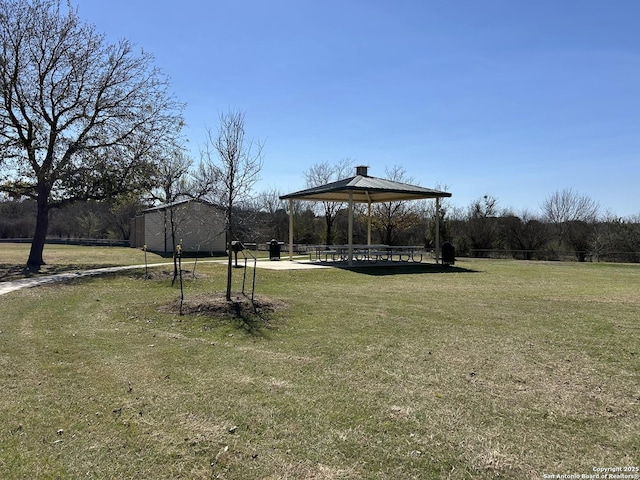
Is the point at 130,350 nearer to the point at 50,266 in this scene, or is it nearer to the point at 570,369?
the point at 570,369

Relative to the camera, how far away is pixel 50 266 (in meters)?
17.9

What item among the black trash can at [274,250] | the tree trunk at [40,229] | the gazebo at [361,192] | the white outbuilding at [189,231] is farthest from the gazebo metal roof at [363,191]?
the tree trunk at [40,229]

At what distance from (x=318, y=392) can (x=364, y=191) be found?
47.2 feet

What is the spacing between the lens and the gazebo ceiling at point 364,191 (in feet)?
59.0

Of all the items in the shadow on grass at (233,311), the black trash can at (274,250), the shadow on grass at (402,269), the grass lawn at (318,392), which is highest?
the black trash can at (274,250)

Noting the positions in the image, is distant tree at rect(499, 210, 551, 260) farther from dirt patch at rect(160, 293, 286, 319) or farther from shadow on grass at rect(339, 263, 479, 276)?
dirt patch at rect(160, 293, 286, 319)

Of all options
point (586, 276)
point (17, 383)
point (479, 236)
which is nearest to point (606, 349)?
point (17, 383)

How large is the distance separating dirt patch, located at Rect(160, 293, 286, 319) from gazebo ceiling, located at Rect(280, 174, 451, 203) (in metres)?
9.61

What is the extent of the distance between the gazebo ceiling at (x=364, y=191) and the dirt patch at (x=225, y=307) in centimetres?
961

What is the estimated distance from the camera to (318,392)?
4340 millimetres

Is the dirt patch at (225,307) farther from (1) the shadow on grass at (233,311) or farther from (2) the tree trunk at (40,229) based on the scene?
(2) the tree trunk at (40,229)

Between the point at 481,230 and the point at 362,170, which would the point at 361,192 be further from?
the point at 481,230

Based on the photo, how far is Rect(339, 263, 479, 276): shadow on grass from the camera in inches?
641

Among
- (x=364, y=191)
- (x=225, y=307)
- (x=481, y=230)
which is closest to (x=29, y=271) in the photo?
(x=225, y=307)
